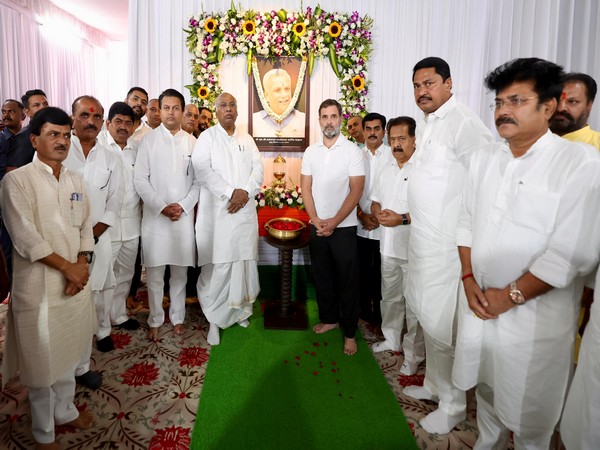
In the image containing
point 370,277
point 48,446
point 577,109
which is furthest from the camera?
point 370,277

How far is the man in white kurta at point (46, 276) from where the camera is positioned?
1.95 m

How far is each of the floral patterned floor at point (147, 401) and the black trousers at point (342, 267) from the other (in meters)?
0.35

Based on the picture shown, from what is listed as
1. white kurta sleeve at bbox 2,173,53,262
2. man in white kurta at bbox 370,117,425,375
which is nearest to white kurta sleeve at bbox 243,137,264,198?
man in white kurta at bbox 370,117,425,375

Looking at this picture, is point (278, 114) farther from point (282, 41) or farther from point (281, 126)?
point (282, 41)

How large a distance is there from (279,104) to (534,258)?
4.20m

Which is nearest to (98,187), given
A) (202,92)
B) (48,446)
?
(48,446)

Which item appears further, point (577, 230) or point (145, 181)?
point (145, 181)

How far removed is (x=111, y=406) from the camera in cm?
254

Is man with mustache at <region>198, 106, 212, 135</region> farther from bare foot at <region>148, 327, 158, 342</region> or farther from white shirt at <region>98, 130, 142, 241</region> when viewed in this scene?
bare foot at <region>148, 327, 158, 342</region>

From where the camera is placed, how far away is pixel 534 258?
1695mm

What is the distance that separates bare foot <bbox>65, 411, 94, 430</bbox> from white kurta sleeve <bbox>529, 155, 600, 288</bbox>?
2576 millimetres

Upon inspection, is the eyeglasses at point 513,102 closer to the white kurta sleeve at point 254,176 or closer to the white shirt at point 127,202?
the white kurta sleeve at point 254,176

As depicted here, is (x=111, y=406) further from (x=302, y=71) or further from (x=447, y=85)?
(x=302, y=71)

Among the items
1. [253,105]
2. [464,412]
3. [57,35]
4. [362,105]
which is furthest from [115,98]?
[464,412]
